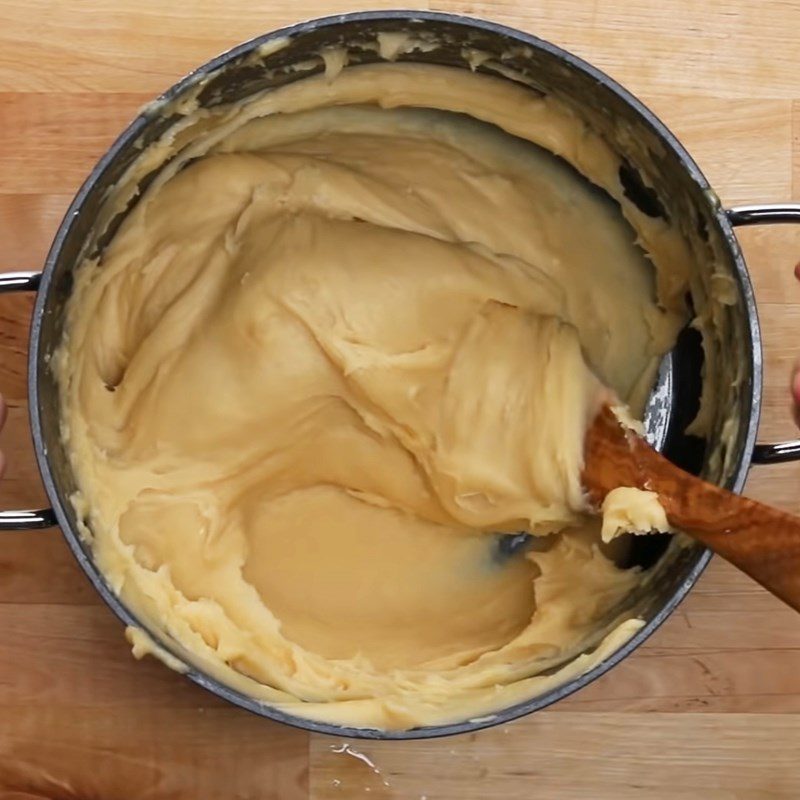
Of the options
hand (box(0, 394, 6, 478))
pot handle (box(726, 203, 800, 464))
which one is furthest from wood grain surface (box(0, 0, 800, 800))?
pot handle (box(726, 203, 800, 464))

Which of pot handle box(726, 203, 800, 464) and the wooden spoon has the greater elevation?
pot handle box(726, 203, 800, 464)

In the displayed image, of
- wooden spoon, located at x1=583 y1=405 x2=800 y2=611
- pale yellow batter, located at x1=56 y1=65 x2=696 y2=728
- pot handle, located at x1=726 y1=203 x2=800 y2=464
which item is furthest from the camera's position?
pale yellow batter, located at x1=56 y1=65 x2=696 y2=728

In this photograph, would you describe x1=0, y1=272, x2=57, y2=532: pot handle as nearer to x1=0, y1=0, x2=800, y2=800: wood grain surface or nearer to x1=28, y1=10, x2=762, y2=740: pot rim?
x1=28, y1=10, x2=762, y2=740: pot rim

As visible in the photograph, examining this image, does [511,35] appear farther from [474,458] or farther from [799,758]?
[799,758]

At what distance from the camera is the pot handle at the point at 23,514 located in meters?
0.78

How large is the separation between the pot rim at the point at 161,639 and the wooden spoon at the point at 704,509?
0.04 meters

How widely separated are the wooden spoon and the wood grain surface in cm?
19

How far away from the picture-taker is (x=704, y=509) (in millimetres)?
771

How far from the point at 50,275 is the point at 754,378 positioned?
523mm

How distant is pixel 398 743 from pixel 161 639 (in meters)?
0.29

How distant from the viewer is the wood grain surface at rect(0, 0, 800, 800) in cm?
97

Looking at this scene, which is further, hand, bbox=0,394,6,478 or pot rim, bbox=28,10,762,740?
hand, bbox=0,394,6,478

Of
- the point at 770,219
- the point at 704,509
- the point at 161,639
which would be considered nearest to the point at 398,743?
the point at 161,639

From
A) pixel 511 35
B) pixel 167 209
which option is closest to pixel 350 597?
pixel 167 209
